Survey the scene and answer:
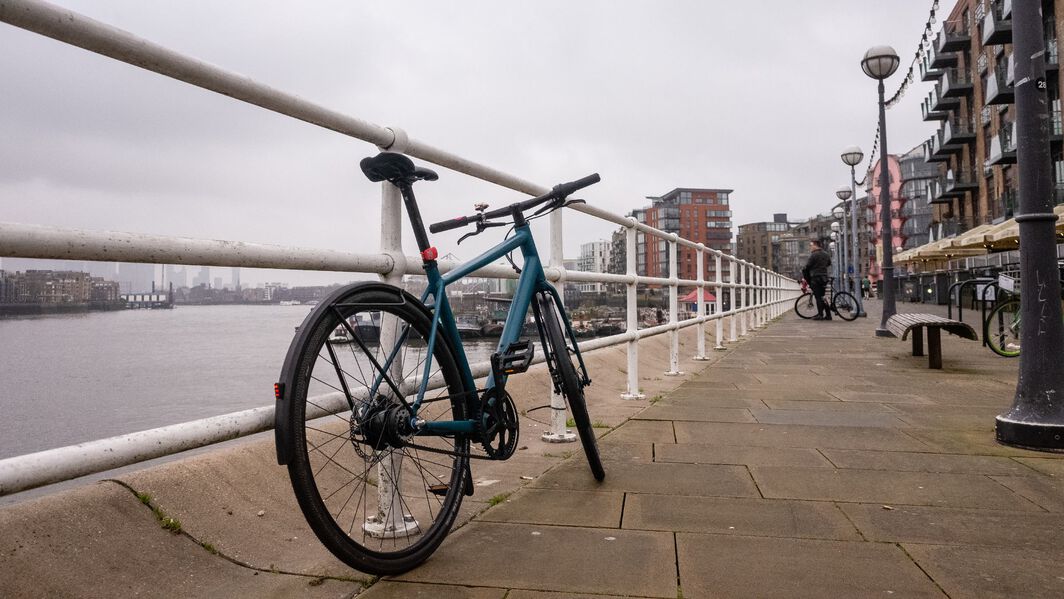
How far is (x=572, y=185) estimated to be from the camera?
2637 mm

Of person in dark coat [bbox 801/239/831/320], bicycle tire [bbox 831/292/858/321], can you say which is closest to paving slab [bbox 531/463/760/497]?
person in dark coat [bbox 801/239/831/320]

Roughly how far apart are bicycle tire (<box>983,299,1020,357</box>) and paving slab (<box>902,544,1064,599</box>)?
6.17m

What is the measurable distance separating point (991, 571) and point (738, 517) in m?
0.70

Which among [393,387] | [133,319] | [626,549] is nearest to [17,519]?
[133,319]

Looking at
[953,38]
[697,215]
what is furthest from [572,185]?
[697,215]

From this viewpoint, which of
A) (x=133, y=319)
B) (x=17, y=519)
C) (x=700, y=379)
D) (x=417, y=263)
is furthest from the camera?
(x=700, y=379)

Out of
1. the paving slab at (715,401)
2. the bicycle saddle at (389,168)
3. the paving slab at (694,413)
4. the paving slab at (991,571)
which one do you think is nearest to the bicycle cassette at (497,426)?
the bicycle saddle at (389,168)

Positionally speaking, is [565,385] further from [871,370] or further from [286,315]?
[871,370]

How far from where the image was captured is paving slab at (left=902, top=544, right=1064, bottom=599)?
167cm

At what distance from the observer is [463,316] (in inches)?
96.2

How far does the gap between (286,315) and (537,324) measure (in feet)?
3.80

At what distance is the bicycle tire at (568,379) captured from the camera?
2670mm

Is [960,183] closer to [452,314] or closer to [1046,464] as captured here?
[1046,464]

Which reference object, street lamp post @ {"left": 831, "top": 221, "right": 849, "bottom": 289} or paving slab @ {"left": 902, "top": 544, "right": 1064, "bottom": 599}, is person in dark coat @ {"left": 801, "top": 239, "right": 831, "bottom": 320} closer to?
paving slab @ {"left": 902, "top": 544, "right": 1064, "bottom": 599}
